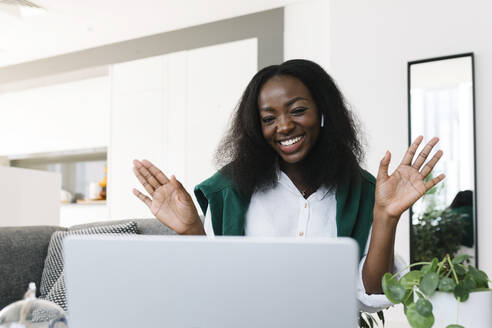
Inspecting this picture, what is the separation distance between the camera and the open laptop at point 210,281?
1.79 feet

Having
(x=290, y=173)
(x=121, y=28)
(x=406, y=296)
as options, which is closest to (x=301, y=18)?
(x=121, y=28)

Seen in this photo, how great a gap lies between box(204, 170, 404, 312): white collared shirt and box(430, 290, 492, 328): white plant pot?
26.7 inches

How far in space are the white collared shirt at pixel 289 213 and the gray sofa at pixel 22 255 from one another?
85 centimetres

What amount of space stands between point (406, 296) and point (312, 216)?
0.72 metres

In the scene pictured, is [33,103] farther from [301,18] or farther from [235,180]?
[235,180]

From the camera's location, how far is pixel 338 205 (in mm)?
1352

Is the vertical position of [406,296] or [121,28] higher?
[121,28]

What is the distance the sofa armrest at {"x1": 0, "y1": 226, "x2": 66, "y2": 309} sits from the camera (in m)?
2.23

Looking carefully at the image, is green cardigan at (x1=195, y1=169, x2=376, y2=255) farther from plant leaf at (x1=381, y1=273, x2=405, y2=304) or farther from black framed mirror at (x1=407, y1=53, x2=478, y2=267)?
black framed mirror at (x1=407, y1=53, x2=478, y2=267)

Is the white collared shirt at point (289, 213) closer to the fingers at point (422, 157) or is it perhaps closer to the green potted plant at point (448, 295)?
the fingers at point (422, 157)

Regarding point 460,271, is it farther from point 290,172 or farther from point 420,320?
point 290,172

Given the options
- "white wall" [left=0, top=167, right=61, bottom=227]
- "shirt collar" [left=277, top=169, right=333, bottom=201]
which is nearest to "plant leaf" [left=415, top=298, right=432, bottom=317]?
"shirt collar" [left=277, top=169, right=333, bottom=201]

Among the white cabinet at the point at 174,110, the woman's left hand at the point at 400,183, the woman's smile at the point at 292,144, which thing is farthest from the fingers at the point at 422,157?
the white cabinet at the point at 174,110

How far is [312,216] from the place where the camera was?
141 centimetres
